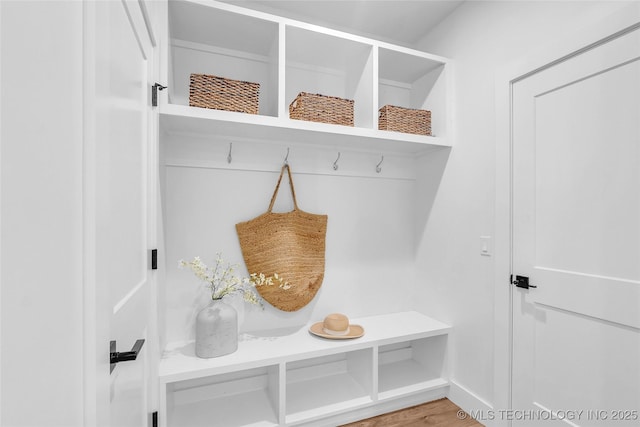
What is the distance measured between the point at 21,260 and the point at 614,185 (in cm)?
176

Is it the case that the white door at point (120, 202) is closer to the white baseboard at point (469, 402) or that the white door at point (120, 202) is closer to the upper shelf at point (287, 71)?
the upper shelf at point (287, 71)

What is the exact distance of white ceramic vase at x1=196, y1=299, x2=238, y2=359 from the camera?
5.03ft

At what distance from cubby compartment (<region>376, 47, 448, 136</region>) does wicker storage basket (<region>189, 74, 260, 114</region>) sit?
0.87m

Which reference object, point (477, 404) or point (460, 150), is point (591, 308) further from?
point (460, 150)

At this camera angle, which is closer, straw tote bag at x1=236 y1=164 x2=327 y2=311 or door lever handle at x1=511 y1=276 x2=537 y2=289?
door lever handle at x1=511 y1=276 x2=537 y2=289

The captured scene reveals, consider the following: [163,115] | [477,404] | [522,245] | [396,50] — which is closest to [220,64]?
[163,115]

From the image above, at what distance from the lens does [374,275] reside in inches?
87.7

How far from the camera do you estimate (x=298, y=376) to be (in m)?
2.00

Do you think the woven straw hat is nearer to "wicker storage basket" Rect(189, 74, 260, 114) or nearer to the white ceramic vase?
the white ceramic vase

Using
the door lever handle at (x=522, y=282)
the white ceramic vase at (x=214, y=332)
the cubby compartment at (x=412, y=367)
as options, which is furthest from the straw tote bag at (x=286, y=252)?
the door lever handle at (x=522, y=282)

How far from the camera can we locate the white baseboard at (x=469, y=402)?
5.67 feet

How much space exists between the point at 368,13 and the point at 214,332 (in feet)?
6.74
